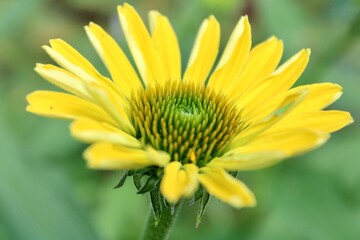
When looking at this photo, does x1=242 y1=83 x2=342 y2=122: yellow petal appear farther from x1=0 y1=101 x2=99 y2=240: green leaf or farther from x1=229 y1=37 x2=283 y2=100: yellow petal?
x1=0 y1=101 x2=99 y2=240: green leaf

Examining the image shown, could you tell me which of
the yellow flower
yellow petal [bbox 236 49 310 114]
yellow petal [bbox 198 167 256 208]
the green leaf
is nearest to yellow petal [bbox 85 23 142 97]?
the yellow flower

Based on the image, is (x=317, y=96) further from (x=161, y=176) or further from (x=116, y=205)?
(x=116, y=205)

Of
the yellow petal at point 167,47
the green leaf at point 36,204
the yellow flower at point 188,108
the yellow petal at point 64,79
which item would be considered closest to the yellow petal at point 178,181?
the yellow flower at point 188,108

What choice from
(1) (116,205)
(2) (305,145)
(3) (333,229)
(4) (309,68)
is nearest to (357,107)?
(4) (309,68)

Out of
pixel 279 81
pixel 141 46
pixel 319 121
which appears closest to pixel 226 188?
pixel 319 121

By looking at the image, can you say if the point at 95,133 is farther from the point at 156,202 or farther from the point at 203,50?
the point at 203,50
